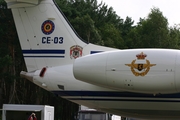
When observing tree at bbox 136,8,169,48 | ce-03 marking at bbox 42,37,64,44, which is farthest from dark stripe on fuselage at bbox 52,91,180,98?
tree at bbox 136,8,169,48

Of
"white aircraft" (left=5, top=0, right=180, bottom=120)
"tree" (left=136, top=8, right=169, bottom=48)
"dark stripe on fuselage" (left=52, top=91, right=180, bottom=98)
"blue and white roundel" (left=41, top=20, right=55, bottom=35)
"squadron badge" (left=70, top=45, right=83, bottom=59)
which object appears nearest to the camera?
"white aircraft" (left=5, top=0, right=180, bottom=120)

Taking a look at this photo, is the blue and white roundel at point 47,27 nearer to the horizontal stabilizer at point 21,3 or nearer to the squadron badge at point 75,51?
the horizontal stabilizer at point 21,3

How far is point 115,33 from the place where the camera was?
5350cm

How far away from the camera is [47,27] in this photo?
15930 millimetres

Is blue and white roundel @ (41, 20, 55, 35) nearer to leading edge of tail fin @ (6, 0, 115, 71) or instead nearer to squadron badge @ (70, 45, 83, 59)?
leading edge of tail fin @ (6, 0, 115, 71)

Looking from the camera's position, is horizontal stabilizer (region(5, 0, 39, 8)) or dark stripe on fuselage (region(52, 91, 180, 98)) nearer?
dark stripe on fuselage (region(52, 91, 180, 98))

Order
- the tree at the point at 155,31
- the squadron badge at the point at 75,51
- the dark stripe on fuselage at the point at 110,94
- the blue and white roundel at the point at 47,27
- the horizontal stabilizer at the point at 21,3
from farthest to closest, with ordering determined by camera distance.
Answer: the tree at the point at 155,31 → the blue and white roundel at the point at 47,27 → the squadron badge at the point at 75,51 → the horizontal stabilizer at the point at 21,3 → the dark stripe on fuselage at the point at 110,94

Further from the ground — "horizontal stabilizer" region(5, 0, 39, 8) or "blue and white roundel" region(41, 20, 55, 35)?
"horizontal stabilizer" region(5, 0, 39, 8)

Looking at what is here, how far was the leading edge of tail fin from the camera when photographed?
1579 cm

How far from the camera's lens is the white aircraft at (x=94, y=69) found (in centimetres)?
1353

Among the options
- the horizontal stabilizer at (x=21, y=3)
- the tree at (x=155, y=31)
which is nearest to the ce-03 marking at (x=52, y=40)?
the horizontal stabilizer at (x=21, y=3)

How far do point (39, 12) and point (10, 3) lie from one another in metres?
0.99

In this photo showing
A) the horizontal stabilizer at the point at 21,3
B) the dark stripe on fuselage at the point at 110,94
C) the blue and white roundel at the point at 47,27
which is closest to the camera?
the dark stripe on fuselage at the point at 110,94

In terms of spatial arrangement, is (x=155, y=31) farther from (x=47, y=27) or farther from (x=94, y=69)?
(x=94, y=69)
